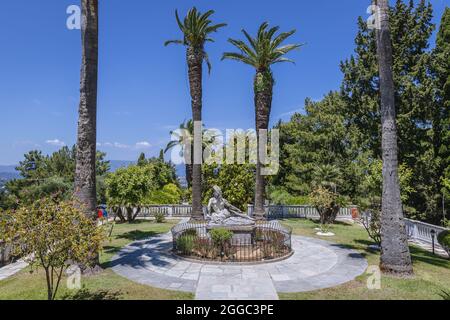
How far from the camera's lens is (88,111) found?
13.1 m

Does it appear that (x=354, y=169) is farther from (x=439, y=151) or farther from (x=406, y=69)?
(x=406, y=69)

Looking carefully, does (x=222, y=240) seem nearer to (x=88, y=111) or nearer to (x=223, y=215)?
(x=223, y=215)

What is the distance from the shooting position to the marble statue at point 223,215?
55.0 ft

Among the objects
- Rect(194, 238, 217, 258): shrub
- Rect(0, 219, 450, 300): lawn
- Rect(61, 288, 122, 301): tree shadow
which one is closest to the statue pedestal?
Rect(194, 238, 217, 258): shrub

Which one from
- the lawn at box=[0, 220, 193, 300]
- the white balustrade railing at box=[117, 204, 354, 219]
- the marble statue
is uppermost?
the marble statue

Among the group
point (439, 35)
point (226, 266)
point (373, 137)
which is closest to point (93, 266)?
point (226, 266)

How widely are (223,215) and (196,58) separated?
13889mm

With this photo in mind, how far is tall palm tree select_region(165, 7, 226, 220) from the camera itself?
79.5 ft

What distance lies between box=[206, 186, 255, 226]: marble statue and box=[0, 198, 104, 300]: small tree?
8954 millimetres

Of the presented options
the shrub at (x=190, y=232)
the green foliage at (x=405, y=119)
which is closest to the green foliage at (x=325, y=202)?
the green foliage at (x=405, y=119)

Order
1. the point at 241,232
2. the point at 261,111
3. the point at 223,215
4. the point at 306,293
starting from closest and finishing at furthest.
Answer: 1. the point at 306,293
2. the point at 241,232
3. the point at 223,215
4. the point at 261,111

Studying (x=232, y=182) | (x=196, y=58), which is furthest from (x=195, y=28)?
(x=232, y=182)

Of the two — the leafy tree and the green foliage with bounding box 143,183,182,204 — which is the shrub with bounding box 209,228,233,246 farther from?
the leafy tree

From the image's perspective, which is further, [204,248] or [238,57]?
[238,57]
